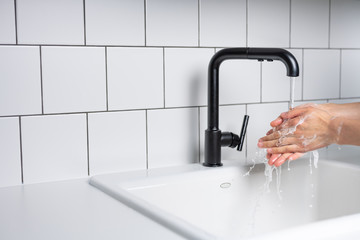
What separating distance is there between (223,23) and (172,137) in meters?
0.34

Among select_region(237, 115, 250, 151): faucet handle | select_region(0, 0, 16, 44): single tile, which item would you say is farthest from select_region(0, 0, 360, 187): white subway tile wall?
select_region(237, 115, 250, 151): faucet handle

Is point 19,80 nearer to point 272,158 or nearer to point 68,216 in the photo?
point 68,216

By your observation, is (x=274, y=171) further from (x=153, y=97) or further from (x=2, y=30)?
(x=2, y=30)

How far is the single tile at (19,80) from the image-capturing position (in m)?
0.93

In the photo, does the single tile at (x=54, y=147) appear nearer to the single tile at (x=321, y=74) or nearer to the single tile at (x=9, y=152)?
the single tile at (x=9, y=152)

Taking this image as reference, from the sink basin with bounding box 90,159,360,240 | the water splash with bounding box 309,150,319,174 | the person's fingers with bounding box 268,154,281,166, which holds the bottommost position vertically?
the sink basin with bounding box 90,159,360,240

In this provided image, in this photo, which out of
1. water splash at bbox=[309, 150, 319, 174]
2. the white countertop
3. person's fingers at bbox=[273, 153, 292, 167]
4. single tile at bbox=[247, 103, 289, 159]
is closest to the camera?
the white countertop

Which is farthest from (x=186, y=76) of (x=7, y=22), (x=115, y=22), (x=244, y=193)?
(x=7, y=22)

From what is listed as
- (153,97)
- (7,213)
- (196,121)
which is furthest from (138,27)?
(7,213)

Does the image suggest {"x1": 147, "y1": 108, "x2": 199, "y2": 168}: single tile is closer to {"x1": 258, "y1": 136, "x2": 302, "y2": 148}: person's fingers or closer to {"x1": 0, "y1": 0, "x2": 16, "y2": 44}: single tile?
{"x1": 258, "y1": 136, "x2": 302, "y2": 148}: person's fingers

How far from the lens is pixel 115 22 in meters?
1.04

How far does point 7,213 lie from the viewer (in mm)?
788

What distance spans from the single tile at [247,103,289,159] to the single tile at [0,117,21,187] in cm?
62

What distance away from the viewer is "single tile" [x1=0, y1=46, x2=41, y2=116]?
3.05 ft
